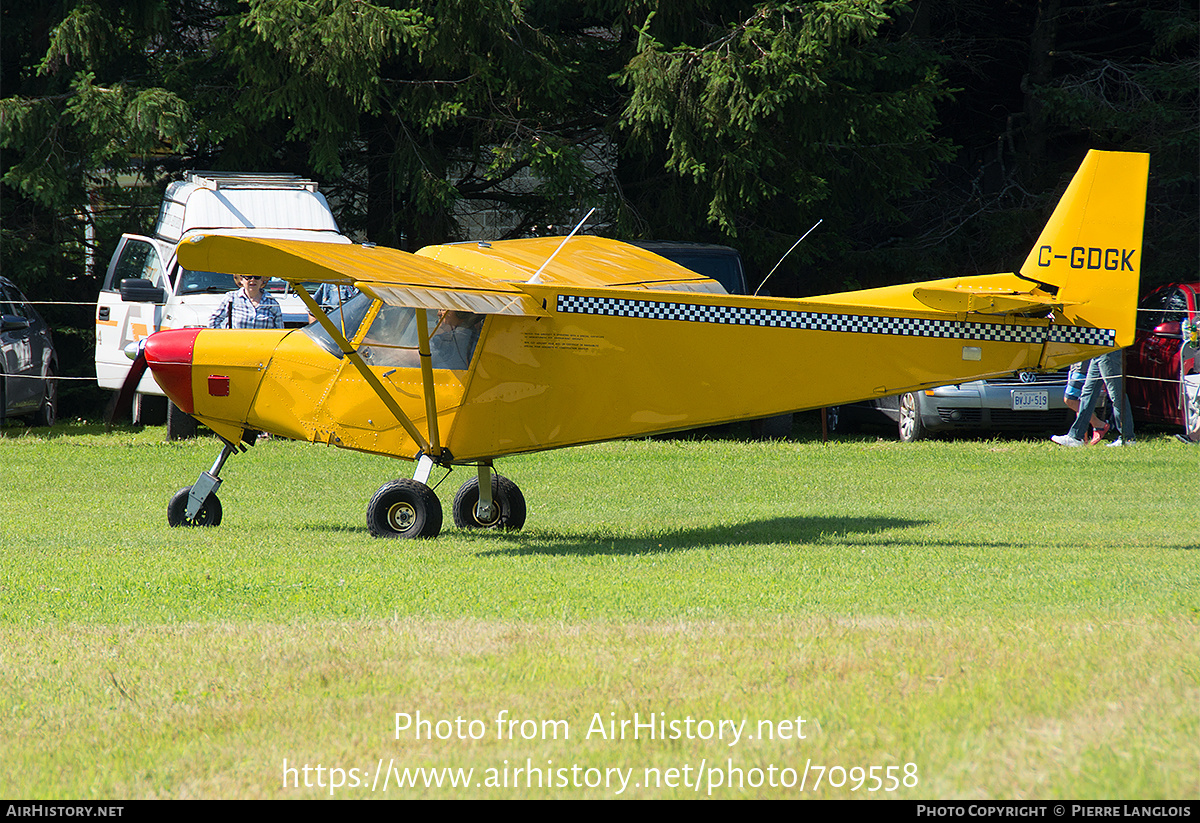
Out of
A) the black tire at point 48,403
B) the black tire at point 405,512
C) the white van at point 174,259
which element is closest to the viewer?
the black tire at point 405,512

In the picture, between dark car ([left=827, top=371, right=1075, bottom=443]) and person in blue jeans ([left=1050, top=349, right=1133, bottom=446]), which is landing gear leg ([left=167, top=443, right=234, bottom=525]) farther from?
person in blue jeans ([left=1050, top=349, right=1133, bottom=446])

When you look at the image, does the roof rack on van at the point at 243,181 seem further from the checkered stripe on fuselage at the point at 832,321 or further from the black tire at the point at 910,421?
the black tire at the point at 910,421

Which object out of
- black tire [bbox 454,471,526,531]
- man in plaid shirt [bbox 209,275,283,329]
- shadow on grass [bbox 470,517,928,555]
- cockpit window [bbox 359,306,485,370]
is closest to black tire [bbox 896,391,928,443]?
shadow on grass [bbox 470,517,928,555]

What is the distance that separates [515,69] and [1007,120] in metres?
9.53

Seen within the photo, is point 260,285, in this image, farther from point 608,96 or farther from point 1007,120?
point 1007,120

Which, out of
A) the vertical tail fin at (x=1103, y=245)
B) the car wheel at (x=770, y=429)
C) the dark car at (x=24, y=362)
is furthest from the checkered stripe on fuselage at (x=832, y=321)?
the dark car at (x=24, y=362)

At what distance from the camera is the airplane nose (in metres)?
9.39

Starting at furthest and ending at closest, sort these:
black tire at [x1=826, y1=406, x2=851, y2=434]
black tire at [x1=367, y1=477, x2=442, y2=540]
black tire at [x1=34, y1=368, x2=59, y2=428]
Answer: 1. black tire at [x1=826, y1=406, x2=851, y2=434]
2. black tire at [x1=34, y1=368, x2=59, y2=428]
3. black tire at [x1=367, y1=477, x2=442, y2=540]

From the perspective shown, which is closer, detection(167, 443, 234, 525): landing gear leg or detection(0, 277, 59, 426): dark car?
detection(167, 443, 234, 525): landing gear leg

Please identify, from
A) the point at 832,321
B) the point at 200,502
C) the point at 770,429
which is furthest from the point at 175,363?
the point at 770,429

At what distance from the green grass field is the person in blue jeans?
4.98 meters

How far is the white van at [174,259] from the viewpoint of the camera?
47.4 feet

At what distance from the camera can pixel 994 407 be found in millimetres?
15703

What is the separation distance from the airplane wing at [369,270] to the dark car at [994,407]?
8.74 m
